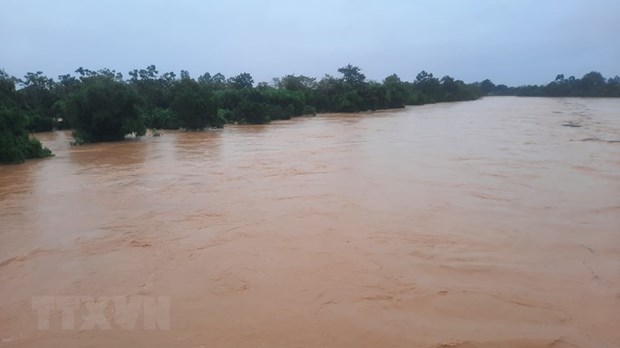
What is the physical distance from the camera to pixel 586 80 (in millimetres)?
64250

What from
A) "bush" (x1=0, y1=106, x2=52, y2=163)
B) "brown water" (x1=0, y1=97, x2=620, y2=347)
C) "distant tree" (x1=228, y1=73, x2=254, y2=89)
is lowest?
"brown water" (x1=0, y1=97, x2=620, y2=347)

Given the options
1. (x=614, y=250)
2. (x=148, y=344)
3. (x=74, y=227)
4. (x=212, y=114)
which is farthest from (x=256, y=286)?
(x=212, y=114)

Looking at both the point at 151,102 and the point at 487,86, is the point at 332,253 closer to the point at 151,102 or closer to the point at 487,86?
the point at 151,102

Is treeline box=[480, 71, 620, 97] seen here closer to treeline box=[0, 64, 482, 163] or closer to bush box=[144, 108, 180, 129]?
treeline box=[0, 64, 482, 163]

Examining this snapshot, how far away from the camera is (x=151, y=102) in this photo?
29.1 metres

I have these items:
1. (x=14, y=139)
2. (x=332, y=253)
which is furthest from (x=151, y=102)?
(x=332, y=253)

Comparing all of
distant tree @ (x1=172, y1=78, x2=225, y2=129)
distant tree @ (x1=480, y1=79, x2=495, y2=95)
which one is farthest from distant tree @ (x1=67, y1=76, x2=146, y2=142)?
distant tree @ (x1=480, y1=79, x2=495, y2=95)

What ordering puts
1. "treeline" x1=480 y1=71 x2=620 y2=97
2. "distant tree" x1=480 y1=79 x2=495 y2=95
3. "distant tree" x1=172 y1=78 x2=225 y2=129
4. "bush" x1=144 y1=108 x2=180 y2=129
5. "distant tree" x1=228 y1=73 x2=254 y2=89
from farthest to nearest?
"distant tree" x1=480 y1=79 x2=495 y2=95 → "treeline" x1=480 y1=71 x2=620 y2=97 → "distant tree" x1=228 y1=73 x2=254 y2=89 → "bush" x1=144 y1=108 x2=180 y2=129 → "distant tree" x1=172 y1=78 x2=225 y2=129

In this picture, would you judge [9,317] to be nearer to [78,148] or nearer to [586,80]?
[78,148]

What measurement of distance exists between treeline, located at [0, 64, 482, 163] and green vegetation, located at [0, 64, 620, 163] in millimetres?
31

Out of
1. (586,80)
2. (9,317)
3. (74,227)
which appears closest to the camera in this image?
(9,317)

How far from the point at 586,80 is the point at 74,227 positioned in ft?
244

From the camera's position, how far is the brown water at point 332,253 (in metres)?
3.28

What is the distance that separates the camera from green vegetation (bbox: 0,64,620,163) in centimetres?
1784
